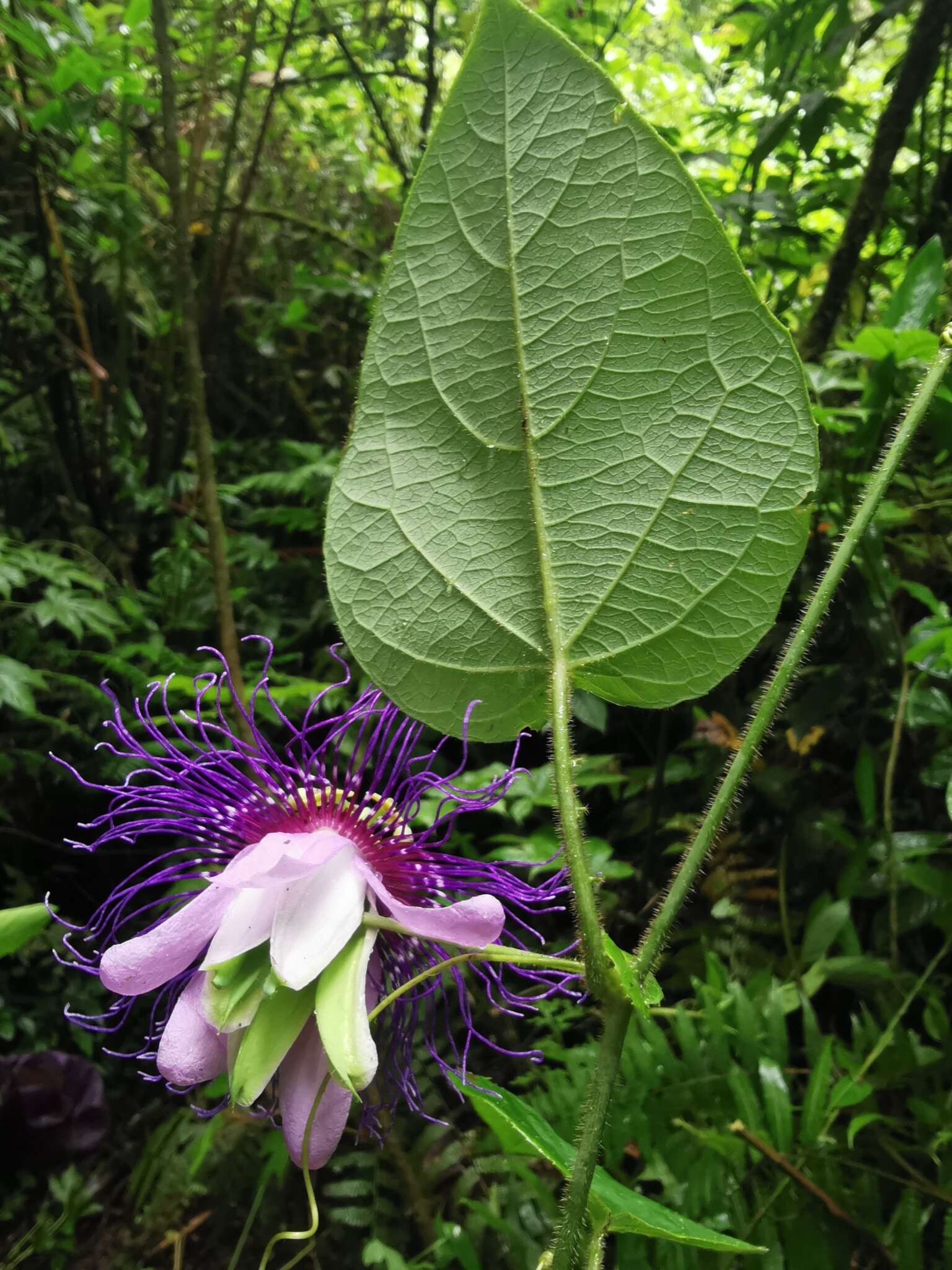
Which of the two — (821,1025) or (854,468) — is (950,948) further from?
(854,468)

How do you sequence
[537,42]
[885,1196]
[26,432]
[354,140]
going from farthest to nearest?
[354,140] < [26,432] < [885,1196] < [537,42]

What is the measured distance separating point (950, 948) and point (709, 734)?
29cm

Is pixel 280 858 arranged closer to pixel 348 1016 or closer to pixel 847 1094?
pixel 348 1016

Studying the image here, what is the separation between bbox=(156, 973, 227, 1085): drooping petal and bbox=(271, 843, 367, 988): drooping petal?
0.13 feet

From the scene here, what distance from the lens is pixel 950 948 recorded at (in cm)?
79

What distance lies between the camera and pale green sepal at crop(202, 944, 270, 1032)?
0.91 feet

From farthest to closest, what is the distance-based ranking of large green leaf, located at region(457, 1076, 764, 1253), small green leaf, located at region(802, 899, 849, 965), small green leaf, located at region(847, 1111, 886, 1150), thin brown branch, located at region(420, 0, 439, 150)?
thin brown branch, located at region(420, 0, 439, 150) < small green leaf, located at region(802, 899, 849, 965) < small green leaf, located at region(847, 1111, 886, 1150) < large green leaf, located at region(457, 1076, 764, 1253)

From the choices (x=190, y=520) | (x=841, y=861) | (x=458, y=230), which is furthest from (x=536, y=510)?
(x=190, y=520)

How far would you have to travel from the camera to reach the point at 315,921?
0.93ft

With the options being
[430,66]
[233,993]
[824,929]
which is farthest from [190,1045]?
[430,66]

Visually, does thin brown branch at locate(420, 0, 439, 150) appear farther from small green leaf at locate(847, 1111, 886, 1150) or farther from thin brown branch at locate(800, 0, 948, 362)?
small green leaf at locate(847, 1111, 886, 1150)

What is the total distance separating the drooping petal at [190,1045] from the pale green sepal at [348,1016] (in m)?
0.04

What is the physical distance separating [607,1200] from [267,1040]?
4.6 inches

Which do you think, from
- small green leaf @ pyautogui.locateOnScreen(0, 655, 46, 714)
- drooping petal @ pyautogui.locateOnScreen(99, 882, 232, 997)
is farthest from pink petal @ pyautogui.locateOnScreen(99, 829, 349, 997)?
small green leaf @ pyautogui.locateOnScreen(0, 655, 46, 714)
